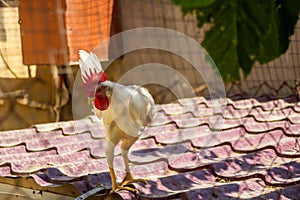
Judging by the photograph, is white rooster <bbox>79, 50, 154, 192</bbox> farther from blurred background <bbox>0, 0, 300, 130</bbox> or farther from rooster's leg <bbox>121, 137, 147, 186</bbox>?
blurred background <bbox>0, 0, 300, 130</bbox>

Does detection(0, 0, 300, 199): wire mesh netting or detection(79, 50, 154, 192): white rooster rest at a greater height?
detection(79, 50, 154, 192): white rooster

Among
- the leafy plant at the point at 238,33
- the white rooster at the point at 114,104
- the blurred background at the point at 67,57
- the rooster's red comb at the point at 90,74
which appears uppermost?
the leafy plant at the point at 238,33

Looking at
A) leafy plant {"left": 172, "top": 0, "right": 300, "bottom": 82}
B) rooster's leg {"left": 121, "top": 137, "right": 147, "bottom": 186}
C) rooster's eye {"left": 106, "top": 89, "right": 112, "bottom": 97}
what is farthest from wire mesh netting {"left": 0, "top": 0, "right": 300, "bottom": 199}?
leafy plant {"left": 172, "top": 0, "right": 300, "bottom": 82}

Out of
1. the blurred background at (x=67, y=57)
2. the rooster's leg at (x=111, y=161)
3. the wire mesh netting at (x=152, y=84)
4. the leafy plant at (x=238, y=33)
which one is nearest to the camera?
the leafy plant at (x=238, y=33)

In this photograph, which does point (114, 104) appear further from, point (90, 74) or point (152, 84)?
point (152, 84)

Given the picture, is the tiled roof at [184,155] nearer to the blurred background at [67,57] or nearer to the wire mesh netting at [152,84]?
the wire mesh netting at [152,84]

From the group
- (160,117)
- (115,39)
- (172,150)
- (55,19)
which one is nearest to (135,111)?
(172,150)

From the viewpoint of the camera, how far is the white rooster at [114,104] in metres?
2.08

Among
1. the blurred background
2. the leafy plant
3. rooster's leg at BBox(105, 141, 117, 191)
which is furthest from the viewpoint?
the blurred background

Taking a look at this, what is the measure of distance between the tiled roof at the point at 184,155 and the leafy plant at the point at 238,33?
1496mm

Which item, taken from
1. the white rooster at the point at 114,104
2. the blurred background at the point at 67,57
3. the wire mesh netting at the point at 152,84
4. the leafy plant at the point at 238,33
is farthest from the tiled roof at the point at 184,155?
the leafy plant at the point at 238,33

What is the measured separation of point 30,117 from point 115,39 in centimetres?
76

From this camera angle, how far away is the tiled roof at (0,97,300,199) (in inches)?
81.4

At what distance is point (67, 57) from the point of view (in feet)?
12.7
